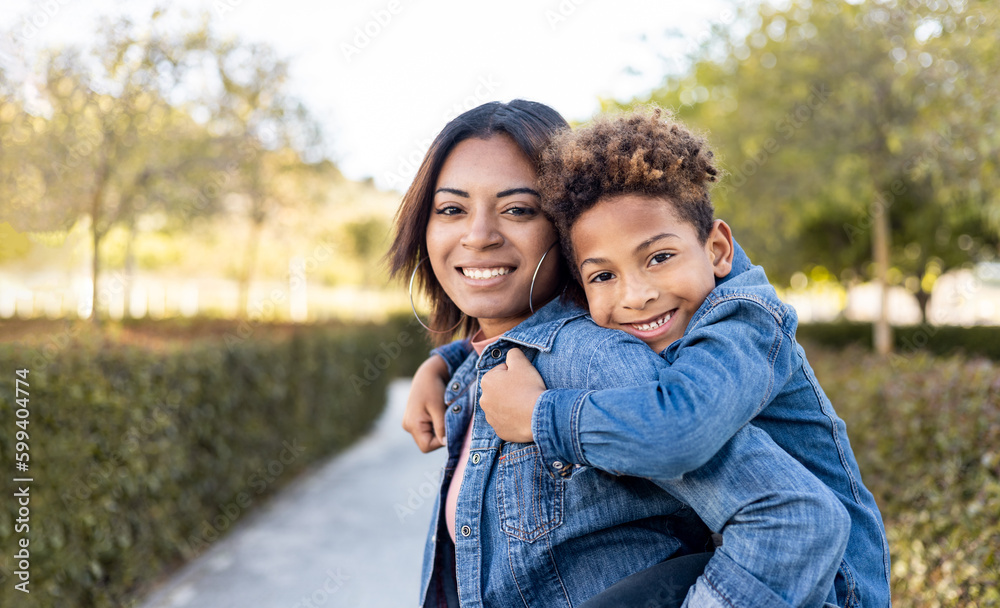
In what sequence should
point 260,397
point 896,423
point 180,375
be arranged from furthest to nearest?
1. point 260,397
2. point 180,375
3. point 896,423

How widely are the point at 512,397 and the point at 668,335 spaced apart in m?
0.33

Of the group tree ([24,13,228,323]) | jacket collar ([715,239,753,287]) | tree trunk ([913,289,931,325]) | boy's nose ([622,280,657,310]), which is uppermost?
tree ([24,13,228,323])

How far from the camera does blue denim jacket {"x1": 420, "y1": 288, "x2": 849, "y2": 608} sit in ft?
3.66

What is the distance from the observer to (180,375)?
220 inches

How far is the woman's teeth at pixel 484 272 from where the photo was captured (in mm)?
1713

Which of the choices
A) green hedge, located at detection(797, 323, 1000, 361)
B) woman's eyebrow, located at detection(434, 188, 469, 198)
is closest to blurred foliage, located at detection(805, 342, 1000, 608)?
woman's eyebrow, located at detection(434, 188, 469, 198)

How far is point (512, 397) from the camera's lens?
1378 millimetres

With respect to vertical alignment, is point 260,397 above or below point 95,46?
below

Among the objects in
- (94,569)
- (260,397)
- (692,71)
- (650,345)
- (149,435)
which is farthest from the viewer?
(692,71)

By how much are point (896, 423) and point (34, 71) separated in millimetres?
7922

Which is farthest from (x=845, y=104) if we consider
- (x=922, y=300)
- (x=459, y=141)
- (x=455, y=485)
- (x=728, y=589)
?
(x=922, y=300)

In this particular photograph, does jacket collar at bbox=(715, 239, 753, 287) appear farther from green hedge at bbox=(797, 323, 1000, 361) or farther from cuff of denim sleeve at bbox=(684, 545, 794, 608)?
green hedge at bbox=(797, 323, 1000, 361)

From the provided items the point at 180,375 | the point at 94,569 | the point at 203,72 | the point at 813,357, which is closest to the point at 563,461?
the point at 94,569

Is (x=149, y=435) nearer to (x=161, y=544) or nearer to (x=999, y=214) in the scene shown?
(x=161, y=544)
